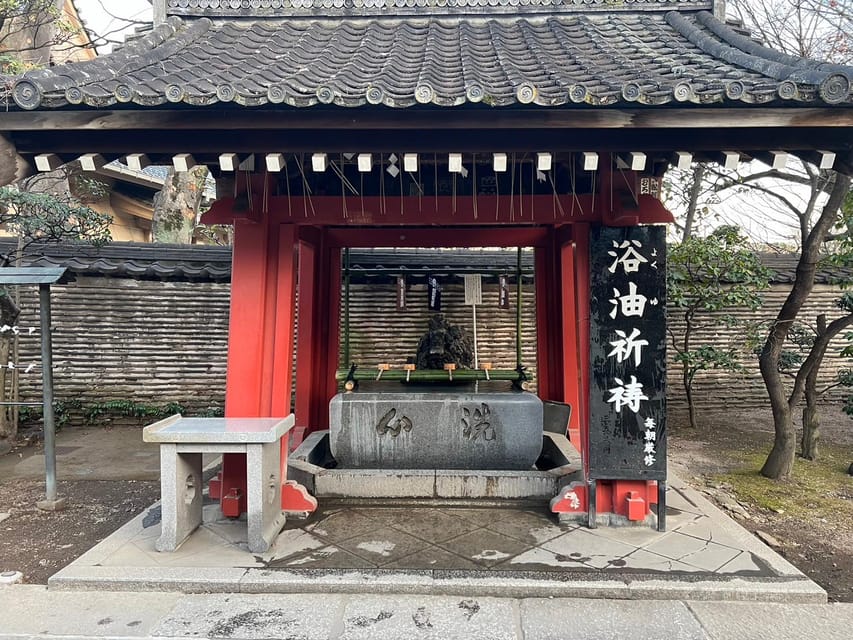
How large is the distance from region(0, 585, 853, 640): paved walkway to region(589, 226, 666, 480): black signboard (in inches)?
47.5

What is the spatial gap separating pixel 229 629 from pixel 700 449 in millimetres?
7133

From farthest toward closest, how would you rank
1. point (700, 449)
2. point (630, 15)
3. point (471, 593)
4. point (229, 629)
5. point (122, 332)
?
point (122, 332), point (700, 449), point (630, 15), point (471, 593), point (229, 629)

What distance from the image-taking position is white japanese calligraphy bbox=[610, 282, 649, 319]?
446 centimetres

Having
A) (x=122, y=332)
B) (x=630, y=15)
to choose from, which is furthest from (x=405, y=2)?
(x=122, y=332)

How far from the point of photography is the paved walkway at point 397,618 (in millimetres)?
3174

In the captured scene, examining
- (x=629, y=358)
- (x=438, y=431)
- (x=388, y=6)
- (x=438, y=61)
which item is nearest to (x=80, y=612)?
(x=438, y=431)

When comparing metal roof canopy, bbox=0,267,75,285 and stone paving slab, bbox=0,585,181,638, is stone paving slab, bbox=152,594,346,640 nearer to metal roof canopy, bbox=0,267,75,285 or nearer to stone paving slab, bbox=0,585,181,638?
stone paving slab, bbox=0,585,181,638

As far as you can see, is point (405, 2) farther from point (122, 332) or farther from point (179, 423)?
point (122, 332)

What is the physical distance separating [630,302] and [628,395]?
0.79 metres

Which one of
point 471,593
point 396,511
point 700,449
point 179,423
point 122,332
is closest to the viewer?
point 471,593

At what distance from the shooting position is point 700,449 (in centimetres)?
794

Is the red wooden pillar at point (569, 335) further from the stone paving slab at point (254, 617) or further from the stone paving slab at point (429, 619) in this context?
the stone paving slab at point (254, 617)

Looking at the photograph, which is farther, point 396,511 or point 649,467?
point 396,511

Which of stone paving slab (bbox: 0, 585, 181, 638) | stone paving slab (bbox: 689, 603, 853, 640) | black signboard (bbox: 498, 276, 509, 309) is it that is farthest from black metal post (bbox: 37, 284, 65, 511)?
black signboard (bbox: 498, 276, 509, 309)
